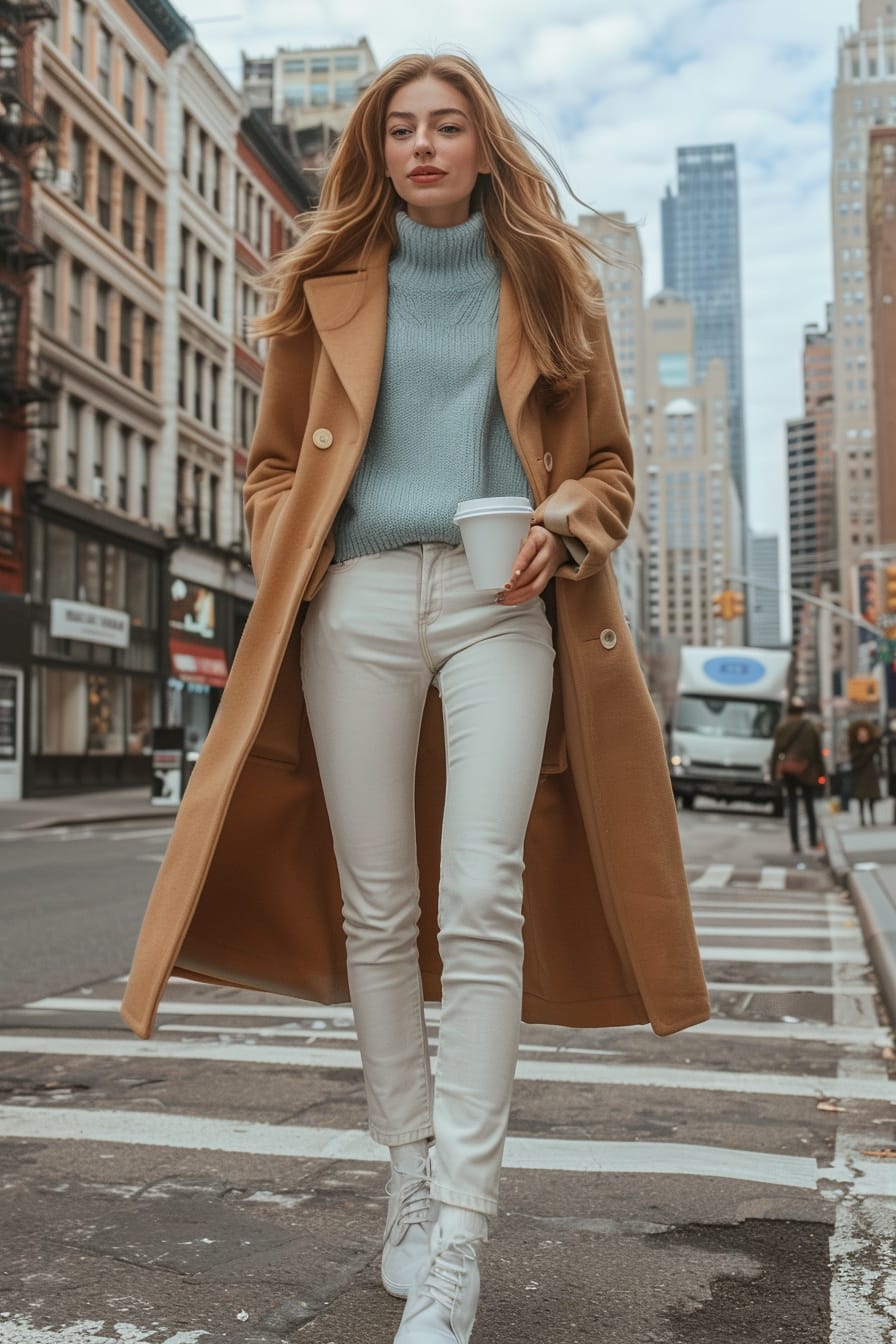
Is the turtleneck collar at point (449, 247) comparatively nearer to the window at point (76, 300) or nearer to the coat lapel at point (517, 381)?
the coat lapel at point (517, 381)

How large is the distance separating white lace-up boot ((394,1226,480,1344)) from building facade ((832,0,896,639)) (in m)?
162

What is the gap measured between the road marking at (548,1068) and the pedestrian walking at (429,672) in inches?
76.9

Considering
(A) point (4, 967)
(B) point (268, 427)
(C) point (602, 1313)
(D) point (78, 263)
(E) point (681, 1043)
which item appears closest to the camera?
(C) point (602, 1313)

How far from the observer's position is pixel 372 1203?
10.9 feet

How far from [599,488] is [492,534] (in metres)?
0.38

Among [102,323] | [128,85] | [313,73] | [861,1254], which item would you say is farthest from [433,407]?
[313,73]

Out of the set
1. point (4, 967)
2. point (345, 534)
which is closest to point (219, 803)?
point (345, 534)

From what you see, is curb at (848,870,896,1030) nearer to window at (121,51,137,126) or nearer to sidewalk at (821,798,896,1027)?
sidewalk at (821,798,896,1027)

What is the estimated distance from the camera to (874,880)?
37.9 ft

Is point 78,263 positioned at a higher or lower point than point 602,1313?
higher

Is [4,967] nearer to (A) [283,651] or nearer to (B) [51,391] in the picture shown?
(A) [283,651]

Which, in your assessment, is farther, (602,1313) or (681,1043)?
(681,1043)

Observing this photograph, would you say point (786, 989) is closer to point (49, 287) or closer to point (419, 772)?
point (419, 772)

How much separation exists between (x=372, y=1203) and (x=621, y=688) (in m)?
1.34
